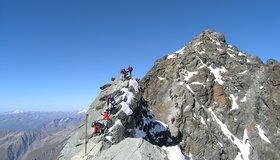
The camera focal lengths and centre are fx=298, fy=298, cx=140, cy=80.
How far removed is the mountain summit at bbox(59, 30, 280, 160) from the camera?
4988cm

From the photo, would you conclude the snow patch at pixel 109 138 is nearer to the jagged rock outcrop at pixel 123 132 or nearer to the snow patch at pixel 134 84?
the jagged rock outcrop at pixel 123 132

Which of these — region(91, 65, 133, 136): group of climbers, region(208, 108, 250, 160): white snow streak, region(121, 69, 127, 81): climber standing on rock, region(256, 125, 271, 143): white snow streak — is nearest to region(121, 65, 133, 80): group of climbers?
region(121, 69, 127, 81): climber standing on rock

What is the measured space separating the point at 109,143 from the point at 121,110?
8.23m

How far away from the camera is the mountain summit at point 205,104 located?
164 feet

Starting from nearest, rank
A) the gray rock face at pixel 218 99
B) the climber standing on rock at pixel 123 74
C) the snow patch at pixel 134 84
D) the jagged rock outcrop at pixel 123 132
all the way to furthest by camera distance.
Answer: the jagged rock outcrop at pixel 123 132 → the snow patch at pixel 134 84 → the climber standing on rock at pixel 123 74 → the gray rock face at pixel 218 99

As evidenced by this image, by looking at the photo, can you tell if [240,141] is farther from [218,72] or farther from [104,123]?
[104,123]

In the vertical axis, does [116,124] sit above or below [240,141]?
above

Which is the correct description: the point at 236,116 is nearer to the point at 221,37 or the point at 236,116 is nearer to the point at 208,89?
the point at 208,89

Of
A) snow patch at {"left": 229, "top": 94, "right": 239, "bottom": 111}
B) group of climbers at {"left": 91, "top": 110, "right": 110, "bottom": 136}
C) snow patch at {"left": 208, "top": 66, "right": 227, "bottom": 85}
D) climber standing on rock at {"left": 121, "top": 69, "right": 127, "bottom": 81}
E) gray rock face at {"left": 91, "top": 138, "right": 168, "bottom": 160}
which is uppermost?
snow patch at {"left": 208, "top": 66, "right": 227, "bottom": 85}

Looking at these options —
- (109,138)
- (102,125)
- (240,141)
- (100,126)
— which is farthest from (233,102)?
(109,138)

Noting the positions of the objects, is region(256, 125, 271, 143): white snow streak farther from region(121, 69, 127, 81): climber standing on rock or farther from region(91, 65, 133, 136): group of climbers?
region(91, 65, 133, 136): group of climbers

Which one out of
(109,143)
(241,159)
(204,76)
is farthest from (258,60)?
(109,143)

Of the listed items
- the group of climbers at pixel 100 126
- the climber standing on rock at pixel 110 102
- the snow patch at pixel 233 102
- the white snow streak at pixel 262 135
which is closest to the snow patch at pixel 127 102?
the climber standing on rock at pixel 110 102

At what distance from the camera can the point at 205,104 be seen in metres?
72.4
